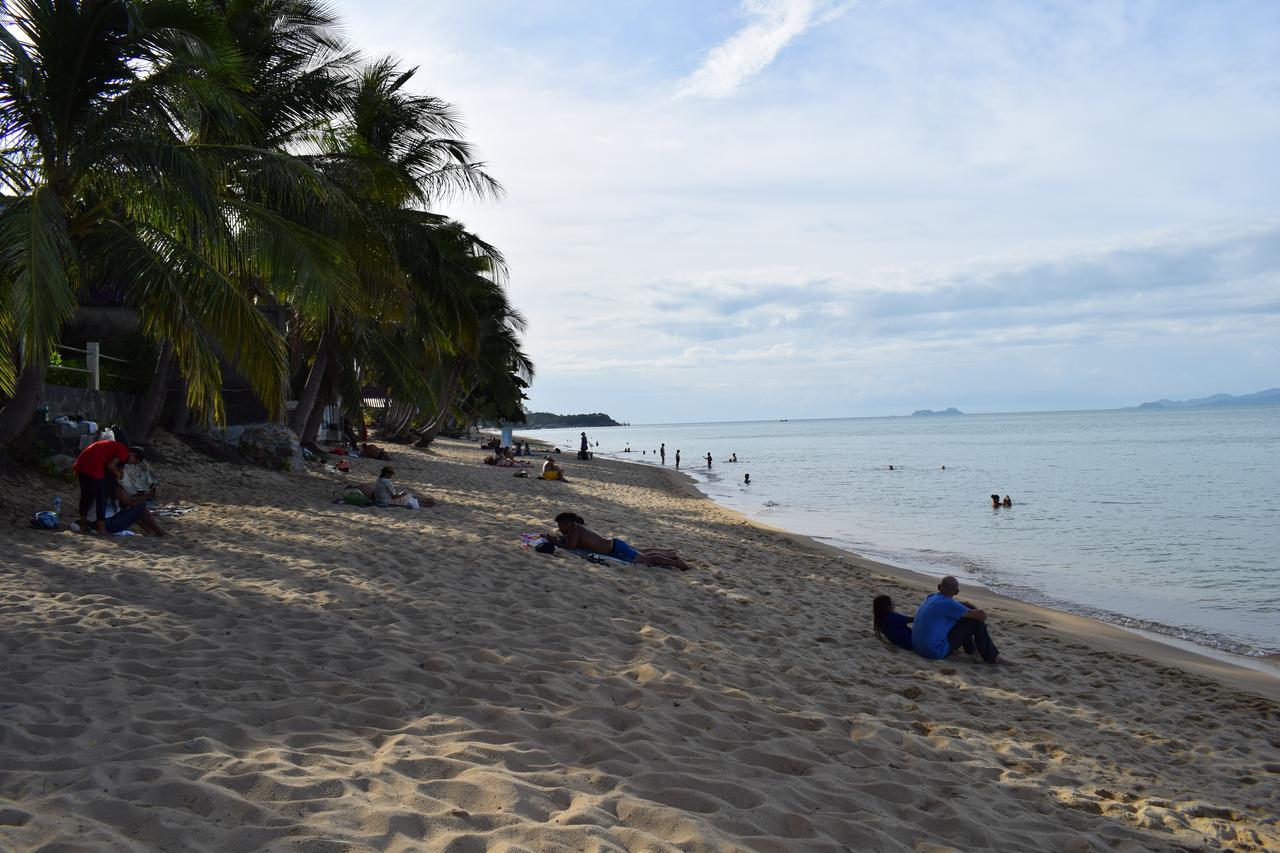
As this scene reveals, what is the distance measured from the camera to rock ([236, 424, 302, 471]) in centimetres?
1532

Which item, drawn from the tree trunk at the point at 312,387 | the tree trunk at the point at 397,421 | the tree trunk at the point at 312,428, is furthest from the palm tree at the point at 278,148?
the tree trunk at the point at 397,421

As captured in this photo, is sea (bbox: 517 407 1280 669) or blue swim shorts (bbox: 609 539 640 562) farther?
sea (bbox: 517 407 1280 669)

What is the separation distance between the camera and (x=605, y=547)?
376 inches

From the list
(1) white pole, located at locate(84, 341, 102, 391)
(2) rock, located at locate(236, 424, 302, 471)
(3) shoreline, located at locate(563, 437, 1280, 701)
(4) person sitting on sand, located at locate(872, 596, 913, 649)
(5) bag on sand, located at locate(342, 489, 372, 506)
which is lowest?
(3) shoreline, located at locate(563, 437, 1280, 701)

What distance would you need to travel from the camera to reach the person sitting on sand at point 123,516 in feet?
27.0

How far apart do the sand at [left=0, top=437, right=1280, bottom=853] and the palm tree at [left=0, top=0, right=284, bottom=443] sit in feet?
6.95

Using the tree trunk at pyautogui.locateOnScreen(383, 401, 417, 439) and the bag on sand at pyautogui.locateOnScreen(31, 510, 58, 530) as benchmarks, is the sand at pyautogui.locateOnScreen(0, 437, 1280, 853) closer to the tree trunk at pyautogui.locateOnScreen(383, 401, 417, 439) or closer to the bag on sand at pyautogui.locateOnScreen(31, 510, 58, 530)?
the bag on sand at pyautogui.locateOnScreen(31, 510, 58, 530)

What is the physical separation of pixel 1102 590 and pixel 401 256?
13321 mm

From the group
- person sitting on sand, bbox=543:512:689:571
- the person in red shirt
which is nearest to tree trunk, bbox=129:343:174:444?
the person in red shirt

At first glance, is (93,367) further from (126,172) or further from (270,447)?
(126,172)

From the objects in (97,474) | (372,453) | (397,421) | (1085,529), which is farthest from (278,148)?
(397,421)

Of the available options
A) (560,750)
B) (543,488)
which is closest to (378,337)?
(543,488)

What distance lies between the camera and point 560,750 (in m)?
3.89

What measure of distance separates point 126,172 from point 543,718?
7.54 metres
